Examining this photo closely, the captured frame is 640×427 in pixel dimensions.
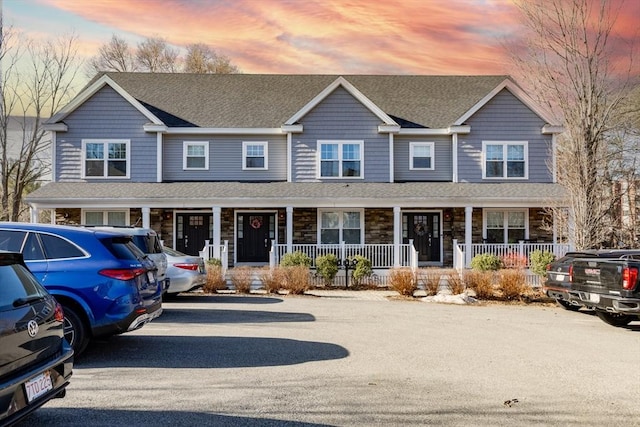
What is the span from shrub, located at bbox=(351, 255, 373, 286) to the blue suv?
436 inches

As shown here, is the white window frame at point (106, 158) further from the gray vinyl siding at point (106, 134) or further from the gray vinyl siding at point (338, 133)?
the gray vinyl siding at point (338, 133)

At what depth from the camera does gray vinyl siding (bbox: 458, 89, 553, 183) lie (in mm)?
24516

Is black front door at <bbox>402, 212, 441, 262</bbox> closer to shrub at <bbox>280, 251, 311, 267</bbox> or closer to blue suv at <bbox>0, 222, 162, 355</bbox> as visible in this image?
shrub at <bbox>280, 251, 311, 267</bbox>

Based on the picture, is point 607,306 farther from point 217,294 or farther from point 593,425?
point 217,294

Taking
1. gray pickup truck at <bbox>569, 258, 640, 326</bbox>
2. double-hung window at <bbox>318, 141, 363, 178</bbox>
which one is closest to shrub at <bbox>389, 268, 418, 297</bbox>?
gray pickup truck at <bbox>569, 258, 640, 326</bbox>

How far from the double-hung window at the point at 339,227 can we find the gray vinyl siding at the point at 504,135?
4698 millimetres

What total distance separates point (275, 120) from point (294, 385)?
62.3 ft

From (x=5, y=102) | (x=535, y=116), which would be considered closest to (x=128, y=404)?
(x=535, y=116)

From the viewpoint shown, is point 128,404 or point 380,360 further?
point 380,360

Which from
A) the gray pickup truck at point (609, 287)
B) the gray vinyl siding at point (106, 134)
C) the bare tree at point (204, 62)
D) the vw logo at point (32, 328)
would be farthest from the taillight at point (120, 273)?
the bare tree at point (204, 62)

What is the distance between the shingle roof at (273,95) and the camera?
82.0ft

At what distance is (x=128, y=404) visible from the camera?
6051mm

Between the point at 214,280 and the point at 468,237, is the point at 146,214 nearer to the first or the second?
the point at 214,280

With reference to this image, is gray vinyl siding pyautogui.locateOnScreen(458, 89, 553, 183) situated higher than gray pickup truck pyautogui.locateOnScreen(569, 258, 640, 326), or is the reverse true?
gray vinyl siding pyautogui.locateOnScreen(458, 89, 553, 183)
